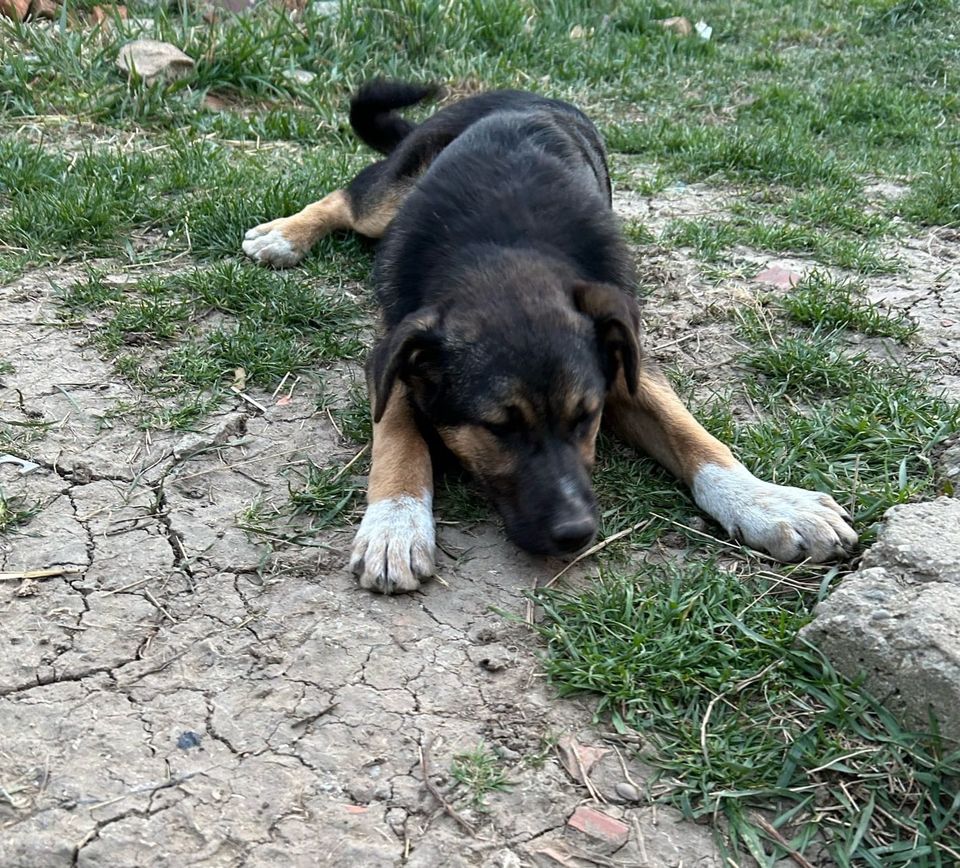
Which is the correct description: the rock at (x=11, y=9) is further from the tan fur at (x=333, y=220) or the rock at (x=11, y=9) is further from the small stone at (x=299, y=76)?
the tan fur at (x=333, y=220)

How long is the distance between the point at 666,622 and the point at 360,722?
39.2 inches

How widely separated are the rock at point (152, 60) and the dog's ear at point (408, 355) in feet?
16.8

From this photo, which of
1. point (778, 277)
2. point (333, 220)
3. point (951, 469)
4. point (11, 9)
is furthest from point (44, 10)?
point (951, 469)

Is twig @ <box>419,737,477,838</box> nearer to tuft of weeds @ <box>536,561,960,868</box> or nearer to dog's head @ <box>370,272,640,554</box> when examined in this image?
tuft of weeds @ <box>536,561,960,868</box>

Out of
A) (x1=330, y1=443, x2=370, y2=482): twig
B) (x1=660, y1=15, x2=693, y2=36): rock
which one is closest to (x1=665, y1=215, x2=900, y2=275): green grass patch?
(x1=330, y1=443, x2=370, y2=482): twig

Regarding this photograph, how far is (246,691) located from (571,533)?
1.13 m

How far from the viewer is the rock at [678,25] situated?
10344 millimetres

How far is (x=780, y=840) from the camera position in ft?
7.89

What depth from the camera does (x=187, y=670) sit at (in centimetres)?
284

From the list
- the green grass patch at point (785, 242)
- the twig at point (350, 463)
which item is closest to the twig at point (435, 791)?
the twig at point (350, 463)

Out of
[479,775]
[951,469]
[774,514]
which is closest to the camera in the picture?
[479,775]

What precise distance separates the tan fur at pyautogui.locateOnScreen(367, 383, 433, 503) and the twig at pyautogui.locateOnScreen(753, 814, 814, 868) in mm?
1590

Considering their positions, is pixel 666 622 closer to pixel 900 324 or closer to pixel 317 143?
pixel 900 324

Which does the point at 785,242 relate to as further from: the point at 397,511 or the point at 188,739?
the point at 188,739
